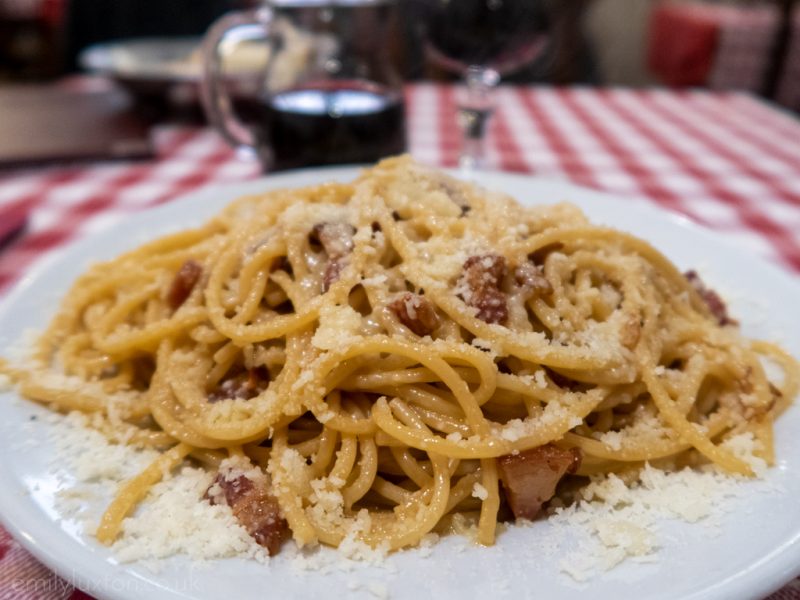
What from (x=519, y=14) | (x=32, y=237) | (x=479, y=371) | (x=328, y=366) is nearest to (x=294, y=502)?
(x=328, y=366)

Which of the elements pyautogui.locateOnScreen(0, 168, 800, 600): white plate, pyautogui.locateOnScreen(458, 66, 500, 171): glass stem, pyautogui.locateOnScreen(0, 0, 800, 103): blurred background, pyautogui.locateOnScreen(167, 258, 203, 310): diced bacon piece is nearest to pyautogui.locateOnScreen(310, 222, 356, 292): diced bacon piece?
pyautogui.locateOnScreen(167, 258, 203, 310): diced bacon piece

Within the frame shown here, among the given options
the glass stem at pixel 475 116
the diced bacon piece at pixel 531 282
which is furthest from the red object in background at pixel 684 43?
the diced bacon piece at pixel 531 282

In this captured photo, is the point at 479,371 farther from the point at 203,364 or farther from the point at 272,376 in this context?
the point at 203,364

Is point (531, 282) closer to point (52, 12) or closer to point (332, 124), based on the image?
point (332, 124)

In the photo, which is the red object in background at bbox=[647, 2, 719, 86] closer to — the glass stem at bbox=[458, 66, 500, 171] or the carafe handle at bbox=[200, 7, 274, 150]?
Result: the glass stem at bbox=[458, 66, 500, 171]

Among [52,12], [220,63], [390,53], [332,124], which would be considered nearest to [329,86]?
[332,124]

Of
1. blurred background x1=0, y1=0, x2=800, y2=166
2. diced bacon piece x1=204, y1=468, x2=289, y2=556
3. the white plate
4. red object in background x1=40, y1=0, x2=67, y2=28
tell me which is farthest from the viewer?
red object in background x1=40, y1=0, x2=67, y2=28
